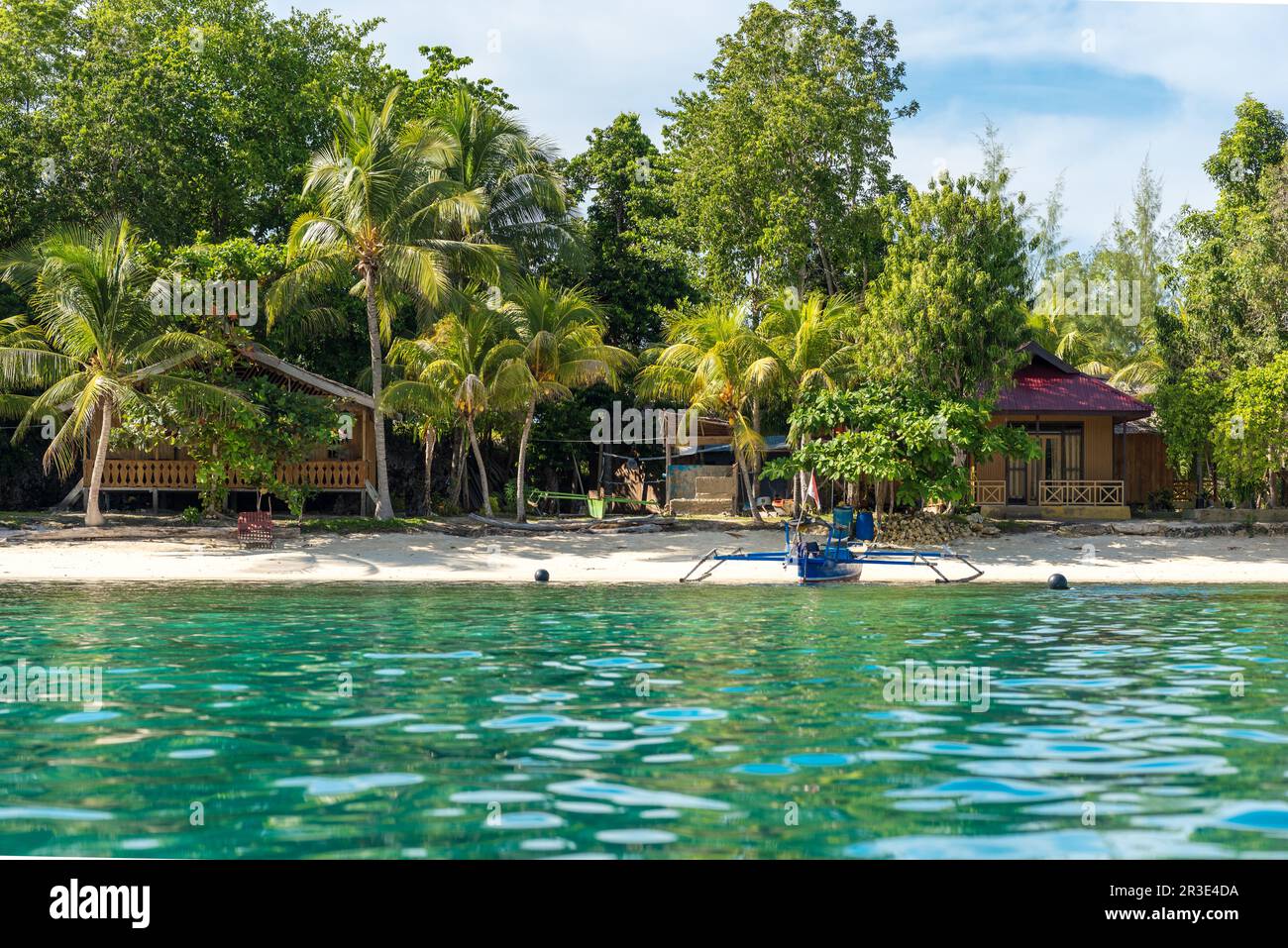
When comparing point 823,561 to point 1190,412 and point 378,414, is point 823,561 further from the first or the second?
point 1190,412

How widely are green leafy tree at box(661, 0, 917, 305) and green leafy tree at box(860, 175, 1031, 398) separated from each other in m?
7.49

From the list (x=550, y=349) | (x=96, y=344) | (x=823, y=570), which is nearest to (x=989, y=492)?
(x=550, y=349)

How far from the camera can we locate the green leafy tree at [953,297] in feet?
90.7

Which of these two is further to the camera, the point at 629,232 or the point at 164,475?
the point at 629,232

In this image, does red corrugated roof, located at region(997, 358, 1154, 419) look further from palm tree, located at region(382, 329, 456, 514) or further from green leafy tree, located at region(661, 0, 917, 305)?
palm tree, located at region(382, 329, 456, 514)

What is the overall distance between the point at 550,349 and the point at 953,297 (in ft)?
31.6

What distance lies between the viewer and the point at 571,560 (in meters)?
24.8

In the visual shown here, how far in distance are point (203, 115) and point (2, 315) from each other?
27.4 feet

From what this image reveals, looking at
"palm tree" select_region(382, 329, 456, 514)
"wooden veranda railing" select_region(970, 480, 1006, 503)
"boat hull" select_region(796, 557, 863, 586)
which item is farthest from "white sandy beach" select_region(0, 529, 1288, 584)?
"wooden veranda railing" select_region(970, 480, 1006, 503)

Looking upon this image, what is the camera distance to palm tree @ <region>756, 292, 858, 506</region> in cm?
2980

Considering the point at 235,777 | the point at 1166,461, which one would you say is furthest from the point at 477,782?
the point at 1166,461

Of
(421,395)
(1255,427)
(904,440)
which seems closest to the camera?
(904,440)

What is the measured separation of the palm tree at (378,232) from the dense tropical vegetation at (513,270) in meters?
0.08

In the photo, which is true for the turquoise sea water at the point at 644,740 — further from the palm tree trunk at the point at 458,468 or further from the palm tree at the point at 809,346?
the palm tree trunk at the point at 458,468
